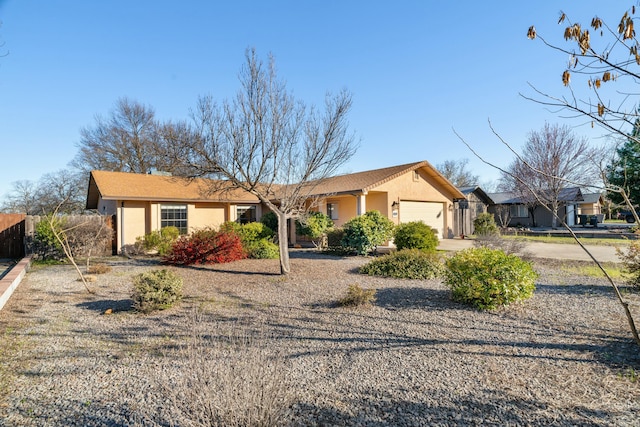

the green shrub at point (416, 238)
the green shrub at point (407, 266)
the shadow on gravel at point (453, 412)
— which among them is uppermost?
the green shrub at point (416, 238)

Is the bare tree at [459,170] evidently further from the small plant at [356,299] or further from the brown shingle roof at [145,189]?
the small plant at [356,299]

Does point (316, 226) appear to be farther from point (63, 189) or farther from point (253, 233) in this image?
point (63, 189)

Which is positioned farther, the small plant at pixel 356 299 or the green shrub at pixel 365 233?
the green shrub at pixel 365 233

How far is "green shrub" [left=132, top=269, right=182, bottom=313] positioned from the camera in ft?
19.9

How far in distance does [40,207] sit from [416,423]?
33.2m

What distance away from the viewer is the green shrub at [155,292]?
19.9ft

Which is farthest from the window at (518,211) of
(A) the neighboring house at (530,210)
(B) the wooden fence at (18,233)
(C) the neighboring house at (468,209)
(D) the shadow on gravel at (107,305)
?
(D) the shadow on gravel at (107,305)

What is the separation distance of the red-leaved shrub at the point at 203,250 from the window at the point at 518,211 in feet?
97.6

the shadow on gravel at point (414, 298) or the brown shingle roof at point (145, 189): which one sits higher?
the brown shingle roof at point (145, 189)

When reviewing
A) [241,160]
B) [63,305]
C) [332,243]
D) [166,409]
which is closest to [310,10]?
[241,160]

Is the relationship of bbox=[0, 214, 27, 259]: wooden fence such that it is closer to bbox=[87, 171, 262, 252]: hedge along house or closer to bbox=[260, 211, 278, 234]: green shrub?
bbox=[87, 171, 262, 252]: hedge along house

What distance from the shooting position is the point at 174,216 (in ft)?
54.1

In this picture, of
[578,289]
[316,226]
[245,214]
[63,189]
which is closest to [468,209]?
[316,226]

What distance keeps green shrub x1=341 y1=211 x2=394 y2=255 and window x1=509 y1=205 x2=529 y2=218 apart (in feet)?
80.7
